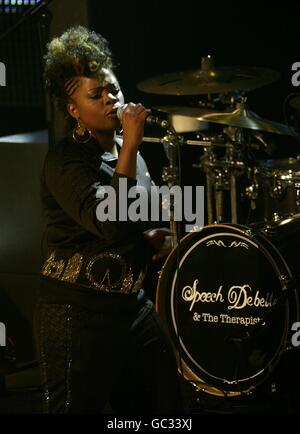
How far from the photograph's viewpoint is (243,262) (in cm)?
481

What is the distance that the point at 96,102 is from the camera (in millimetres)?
3049

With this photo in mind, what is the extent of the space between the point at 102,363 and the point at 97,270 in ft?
1.09

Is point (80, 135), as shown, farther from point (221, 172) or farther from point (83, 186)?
point (221, 172)

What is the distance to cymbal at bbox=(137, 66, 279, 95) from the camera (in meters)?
5.07

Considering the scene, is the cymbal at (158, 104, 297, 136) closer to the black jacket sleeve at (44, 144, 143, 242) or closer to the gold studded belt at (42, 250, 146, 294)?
the black jacket sleeve at (44, 144, 143, 242)

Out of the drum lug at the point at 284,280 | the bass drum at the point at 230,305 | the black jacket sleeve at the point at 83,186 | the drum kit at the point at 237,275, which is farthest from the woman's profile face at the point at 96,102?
the drum lug at the point at 284,280

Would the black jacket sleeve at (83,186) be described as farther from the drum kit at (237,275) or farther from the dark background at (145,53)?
the dark background at (145,53)

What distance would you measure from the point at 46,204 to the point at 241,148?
2.63 m

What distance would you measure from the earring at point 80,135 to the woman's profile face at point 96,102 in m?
0.02

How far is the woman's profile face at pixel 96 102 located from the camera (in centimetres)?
303

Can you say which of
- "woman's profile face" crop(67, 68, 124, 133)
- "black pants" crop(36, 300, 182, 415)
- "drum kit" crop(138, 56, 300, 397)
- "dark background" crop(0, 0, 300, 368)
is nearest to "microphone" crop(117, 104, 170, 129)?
"woman's profile face" crop(67, 68, 124, 133)
